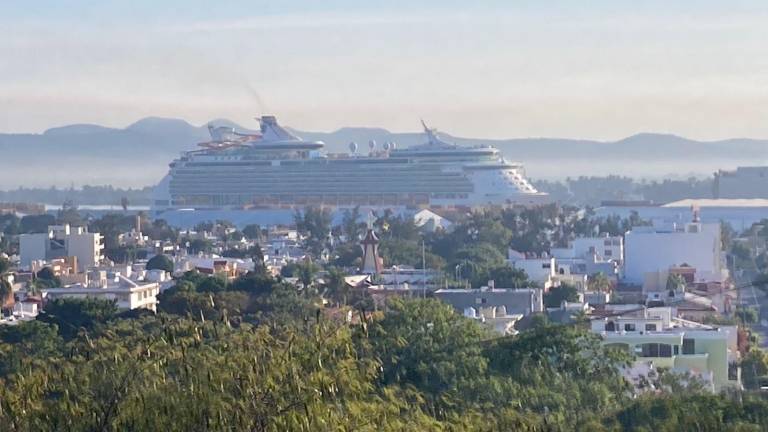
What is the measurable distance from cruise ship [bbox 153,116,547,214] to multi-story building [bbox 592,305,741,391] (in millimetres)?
87276

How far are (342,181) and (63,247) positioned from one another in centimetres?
5619

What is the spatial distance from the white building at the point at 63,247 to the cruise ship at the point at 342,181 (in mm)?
52168

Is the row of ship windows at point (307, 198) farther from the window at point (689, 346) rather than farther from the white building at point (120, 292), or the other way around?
the window at point (689, 346)

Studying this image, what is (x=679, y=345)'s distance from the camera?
116 ft

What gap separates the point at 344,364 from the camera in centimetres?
1905

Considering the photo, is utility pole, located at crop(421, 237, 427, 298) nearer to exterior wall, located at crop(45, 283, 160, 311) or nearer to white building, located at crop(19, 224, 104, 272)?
exterior wall, located at crop(45, 283, 160, 311)

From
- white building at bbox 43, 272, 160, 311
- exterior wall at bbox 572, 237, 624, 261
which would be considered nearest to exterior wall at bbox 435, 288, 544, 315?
white building at bbox 43, 272, 160, 311

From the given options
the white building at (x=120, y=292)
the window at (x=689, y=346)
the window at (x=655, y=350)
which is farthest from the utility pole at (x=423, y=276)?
the window at (x=655, y=350)

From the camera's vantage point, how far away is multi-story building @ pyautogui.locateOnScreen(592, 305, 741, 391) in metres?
33.9

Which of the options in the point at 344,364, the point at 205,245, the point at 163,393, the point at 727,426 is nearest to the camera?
the point at 163,393

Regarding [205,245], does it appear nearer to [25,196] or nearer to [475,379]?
→ [475,379]

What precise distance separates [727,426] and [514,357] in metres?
5.89

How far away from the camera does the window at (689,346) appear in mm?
35375

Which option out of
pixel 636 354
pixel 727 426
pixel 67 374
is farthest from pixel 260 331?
pixel 636 354
